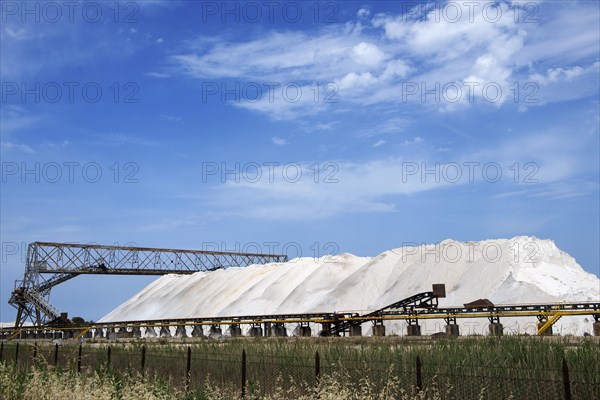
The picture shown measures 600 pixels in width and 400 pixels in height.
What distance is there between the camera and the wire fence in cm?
1320

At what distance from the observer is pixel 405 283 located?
5897 cm

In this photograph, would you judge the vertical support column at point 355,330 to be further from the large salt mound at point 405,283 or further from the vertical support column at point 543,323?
the vertical support column at point 543,323

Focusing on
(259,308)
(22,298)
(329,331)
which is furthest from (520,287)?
(22,298)

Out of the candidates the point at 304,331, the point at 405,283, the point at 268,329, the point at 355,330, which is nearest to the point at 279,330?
the point at 268,329

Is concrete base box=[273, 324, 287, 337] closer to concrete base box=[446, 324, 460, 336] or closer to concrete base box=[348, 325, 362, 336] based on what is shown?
concrete base box=[348, 325, 362, 336]

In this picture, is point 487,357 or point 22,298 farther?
point 22,298

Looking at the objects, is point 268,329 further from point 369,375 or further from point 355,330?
point 369,375

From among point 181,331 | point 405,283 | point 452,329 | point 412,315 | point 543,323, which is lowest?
point 181,331

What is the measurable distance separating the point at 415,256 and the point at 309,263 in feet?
58.0

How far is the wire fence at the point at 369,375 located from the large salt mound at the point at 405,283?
19900mm

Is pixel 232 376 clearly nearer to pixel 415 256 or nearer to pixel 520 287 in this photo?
pixel 520 287

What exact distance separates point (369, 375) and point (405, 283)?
4400cm

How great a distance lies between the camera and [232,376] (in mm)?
19141

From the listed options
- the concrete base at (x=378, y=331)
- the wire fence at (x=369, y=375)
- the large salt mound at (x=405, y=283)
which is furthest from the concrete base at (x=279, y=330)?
the wire fence at (x=369, y=375)
